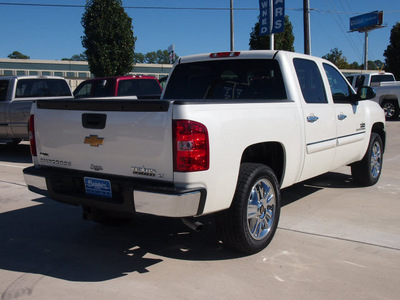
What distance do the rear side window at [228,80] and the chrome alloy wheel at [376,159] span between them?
269 centimetres

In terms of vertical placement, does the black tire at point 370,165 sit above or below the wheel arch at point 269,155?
below

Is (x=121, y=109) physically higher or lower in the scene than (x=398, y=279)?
higher

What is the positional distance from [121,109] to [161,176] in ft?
2.13

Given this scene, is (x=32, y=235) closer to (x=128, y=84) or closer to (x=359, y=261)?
(x=359, y=261)

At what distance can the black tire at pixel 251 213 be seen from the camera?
12.0 feet

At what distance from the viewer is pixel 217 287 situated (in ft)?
11.0

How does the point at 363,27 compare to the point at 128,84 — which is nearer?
the point at 128,84

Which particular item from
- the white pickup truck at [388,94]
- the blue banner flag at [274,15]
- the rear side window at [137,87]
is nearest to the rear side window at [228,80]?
the rear side window at [137,87]

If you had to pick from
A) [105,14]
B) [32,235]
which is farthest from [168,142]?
[105,14]

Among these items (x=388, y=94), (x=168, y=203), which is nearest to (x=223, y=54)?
(x=168, y=203)

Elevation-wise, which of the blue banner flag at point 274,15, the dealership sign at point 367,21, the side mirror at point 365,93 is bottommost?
the side mirror at point 365,93

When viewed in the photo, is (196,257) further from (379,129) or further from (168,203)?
(379,129)

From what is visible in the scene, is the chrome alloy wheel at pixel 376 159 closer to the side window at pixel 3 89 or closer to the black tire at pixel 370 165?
the black tire at pixel 370 165

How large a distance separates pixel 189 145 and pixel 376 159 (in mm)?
4601
